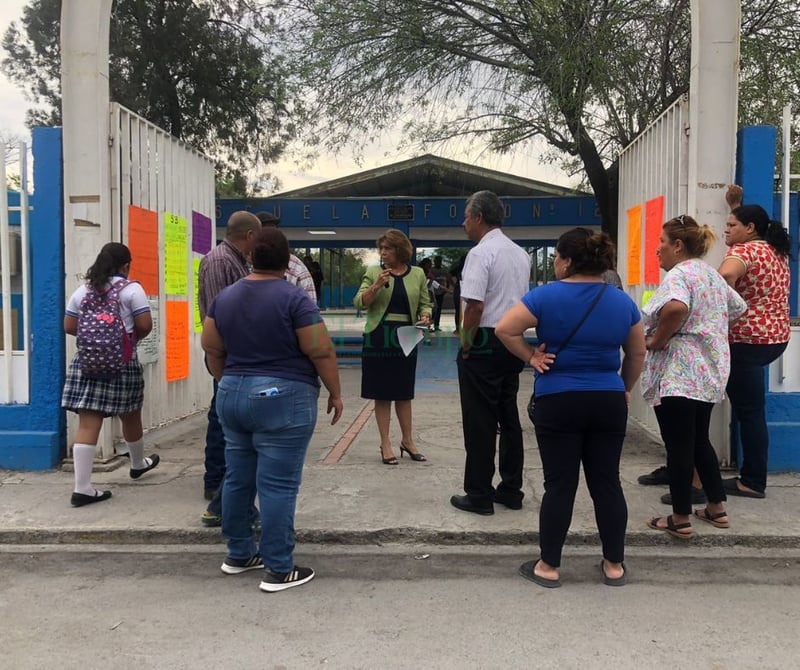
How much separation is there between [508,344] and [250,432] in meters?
1.35

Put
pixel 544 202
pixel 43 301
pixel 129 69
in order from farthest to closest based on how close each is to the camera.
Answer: pixel 129 69
pixel 544 202
pixel 43 301

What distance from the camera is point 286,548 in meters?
3.43

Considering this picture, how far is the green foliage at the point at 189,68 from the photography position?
1716 centimetres

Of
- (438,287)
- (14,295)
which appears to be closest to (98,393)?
(14,295)

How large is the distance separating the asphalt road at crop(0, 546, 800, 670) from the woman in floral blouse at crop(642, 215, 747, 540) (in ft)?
1.88

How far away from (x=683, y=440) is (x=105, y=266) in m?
3.78

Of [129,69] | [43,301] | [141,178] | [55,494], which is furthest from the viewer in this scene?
[129,69]

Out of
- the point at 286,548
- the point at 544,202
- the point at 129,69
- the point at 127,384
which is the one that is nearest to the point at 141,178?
the point at 127,384

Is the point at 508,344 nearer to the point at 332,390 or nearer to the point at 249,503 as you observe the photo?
the point at 332,390

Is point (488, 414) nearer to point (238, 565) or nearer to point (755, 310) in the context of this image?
point (238, 565)

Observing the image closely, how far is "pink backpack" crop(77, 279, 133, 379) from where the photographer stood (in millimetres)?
4480

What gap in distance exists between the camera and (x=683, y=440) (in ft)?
12.6

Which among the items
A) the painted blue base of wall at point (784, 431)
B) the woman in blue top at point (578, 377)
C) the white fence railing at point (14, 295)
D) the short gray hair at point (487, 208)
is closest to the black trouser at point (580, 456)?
the woman in blue top at point (578, 377)

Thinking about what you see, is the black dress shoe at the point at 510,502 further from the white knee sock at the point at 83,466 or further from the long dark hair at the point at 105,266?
the long dark hair at the point at 105,266
